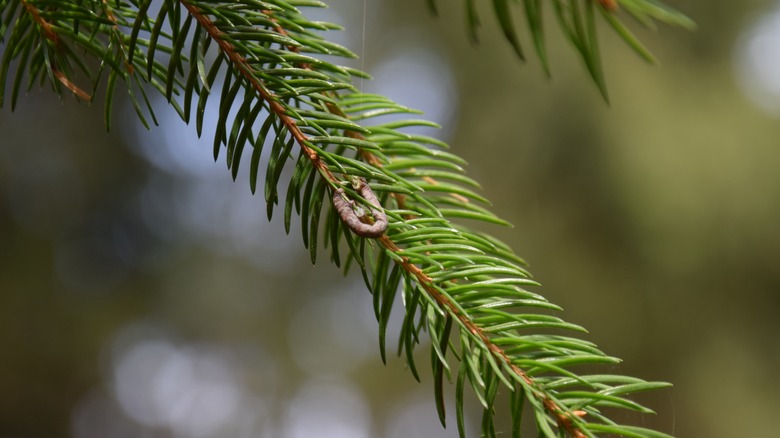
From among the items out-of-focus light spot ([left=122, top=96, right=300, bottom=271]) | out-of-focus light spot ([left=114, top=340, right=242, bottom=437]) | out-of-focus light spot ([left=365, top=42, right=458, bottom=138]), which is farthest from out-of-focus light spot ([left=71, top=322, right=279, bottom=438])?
out-of-focus light spot ([left=365, top=42, right=458, bottom=138])

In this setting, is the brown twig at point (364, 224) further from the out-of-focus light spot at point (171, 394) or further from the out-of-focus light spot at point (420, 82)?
the out-of-focus light spot at point (171, 394)

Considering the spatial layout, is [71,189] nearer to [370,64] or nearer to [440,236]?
[370,64]

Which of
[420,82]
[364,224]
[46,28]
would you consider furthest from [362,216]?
[420,82]

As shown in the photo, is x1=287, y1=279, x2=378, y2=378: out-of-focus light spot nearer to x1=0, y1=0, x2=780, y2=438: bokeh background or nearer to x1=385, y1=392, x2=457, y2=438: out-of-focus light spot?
x1=0, y1=0, x2=780, y2=438: bokeh background

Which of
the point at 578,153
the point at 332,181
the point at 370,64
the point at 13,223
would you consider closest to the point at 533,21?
the point at 332,181

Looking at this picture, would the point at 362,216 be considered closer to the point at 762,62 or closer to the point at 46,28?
the point at 46,28
